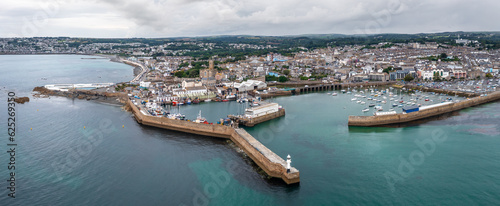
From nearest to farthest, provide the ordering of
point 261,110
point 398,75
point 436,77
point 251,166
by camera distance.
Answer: point 251,166 < point 261,110 < point 436,77 < point 398,75

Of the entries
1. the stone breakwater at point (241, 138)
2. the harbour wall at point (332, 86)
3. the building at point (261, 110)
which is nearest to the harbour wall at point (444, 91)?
the harbour wall at point (332, 86)

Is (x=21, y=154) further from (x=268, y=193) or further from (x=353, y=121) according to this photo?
(x=353, y=121)

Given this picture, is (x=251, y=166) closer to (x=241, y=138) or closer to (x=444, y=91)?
(x=241, y=138)

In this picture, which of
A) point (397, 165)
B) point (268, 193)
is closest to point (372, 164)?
point (397, 165)

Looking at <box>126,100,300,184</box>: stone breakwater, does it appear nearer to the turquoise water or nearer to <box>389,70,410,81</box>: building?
the turquoise water

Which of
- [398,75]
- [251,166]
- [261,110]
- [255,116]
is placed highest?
[398,75]

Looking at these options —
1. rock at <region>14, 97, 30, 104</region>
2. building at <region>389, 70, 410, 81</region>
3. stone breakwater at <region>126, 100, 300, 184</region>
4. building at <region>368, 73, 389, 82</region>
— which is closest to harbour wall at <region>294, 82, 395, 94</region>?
building at <region>368, 73, 389, 82</region>

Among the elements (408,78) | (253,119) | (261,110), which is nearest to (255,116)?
(253,119)
